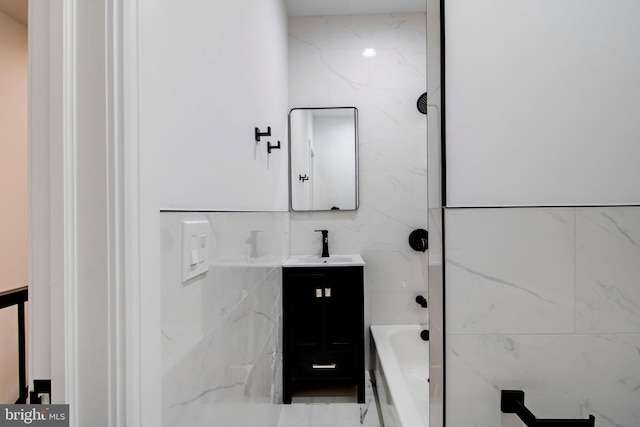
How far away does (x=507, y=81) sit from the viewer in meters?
0.79

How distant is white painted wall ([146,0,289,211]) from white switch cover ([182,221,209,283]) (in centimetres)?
5

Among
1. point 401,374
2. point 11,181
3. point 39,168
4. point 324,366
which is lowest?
point 324,366

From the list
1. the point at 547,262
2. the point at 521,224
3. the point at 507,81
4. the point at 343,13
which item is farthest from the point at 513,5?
the point at 343,13

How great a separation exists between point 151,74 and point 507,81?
80cm

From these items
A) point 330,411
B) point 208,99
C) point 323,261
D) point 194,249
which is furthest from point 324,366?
point 208,99

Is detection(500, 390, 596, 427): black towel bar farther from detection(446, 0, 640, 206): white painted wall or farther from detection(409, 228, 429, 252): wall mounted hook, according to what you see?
detection(409, 228, 429, 252): wall mounted hook

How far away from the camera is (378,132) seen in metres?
2.57

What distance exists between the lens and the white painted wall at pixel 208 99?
0.61m

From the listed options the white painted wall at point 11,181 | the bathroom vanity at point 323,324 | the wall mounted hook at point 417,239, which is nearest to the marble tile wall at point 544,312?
the bathroom vanity at point 323,324

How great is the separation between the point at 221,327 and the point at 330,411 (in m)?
1.59

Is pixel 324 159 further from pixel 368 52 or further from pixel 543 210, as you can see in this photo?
pixel 543 210

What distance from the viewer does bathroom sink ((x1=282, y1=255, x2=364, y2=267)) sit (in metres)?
2.19

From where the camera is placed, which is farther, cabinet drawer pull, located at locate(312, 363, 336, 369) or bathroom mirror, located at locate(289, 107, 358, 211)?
bathroom mirror, located at locate(289, 107, 358, 211)

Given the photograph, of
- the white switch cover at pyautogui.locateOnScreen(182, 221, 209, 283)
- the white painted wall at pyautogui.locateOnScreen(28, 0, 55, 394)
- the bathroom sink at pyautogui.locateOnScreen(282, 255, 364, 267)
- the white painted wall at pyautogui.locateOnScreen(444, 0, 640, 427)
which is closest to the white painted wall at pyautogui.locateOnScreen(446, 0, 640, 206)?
the white painted wall at pyautogui.locateOnScreen(444, 0, 640, 427)
